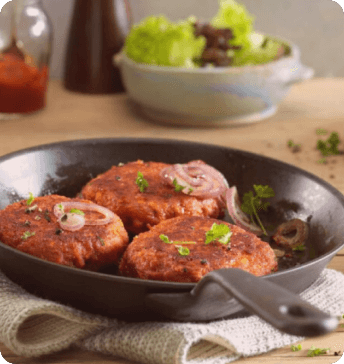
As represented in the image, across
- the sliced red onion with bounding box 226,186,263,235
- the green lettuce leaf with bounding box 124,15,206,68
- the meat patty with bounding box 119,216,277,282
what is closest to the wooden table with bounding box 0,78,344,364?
the green lettuce leaf with bounding box 124,15,206,68

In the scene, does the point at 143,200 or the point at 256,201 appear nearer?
the point at 143,200

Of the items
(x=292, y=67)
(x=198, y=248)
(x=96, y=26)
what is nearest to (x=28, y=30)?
(x=96, y=26)

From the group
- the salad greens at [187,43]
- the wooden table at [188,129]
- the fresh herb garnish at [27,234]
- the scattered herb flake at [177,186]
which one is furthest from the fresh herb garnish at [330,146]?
the fresh herb garnish at [27,234]

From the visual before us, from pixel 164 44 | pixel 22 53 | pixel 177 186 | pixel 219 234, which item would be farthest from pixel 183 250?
pixel 22 53

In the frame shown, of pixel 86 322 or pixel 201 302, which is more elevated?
pixel 201 302

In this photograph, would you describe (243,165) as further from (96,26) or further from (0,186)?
(96,26)

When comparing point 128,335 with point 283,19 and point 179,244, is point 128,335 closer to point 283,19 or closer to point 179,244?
point 179,244
